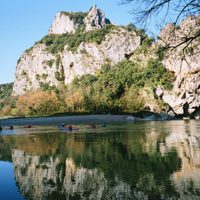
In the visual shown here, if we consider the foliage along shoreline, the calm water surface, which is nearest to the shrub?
the foliage along shoreline

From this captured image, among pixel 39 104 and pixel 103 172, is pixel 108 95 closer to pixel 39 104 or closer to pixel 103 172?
pixel 39 104

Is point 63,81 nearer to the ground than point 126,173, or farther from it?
farther from it

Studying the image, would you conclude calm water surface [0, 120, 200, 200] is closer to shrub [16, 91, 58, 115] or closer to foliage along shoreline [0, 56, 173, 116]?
foliage along shoreline [0, 56, 173, 116]

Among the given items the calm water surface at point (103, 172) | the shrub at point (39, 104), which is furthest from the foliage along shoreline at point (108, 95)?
the calm water surface at point (103, 172)

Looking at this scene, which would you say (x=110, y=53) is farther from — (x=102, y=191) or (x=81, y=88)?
(x=102, y=191)

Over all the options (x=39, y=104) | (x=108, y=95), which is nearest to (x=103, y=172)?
(x=108, y=95)

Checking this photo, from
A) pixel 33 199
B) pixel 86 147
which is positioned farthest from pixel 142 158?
pixel 33 199

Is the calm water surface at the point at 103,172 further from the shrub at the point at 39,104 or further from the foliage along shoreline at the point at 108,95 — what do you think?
the shrub at the point at 39,104

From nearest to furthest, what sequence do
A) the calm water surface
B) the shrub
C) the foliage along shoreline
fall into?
the calm water surface
the foliage along shoreline
the shrub

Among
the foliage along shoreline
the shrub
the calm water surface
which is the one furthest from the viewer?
the shrub

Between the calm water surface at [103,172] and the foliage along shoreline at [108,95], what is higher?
the foliage along shoreline at [108,95]

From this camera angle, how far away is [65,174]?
2381cm

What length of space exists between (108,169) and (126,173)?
1896 millimetres

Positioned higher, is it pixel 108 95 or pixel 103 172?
pixel 108 95
